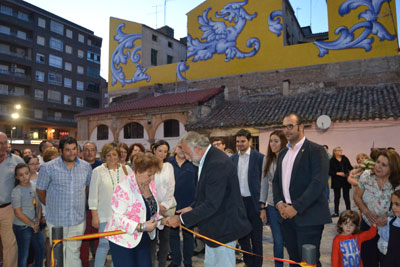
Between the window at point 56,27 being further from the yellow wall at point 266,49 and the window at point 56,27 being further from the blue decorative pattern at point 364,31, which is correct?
the blue decorative pattern at point 364,31

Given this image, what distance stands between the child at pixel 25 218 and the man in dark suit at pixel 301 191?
3788 millimetres

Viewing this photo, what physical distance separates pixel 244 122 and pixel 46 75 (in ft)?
119

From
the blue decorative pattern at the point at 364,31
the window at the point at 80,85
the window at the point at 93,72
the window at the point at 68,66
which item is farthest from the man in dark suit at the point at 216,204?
the window at the point at 93,72

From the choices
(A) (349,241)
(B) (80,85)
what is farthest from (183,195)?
(B) (80,85)

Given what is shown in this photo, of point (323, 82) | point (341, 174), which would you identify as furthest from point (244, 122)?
point (341, 174)

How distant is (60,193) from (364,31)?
18027 millimetres

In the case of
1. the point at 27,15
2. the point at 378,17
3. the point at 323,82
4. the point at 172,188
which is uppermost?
the point at 27,15

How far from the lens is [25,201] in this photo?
4652mm

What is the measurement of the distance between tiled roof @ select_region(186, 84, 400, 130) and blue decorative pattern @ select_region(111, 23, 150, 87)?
8.40m

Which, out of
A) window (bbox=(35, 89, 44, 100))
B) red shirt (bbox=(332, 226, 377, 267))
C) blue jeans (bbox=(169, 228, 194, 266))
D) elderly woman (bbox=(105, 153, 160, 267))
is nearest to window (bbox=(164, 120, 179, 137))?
blue jeans (bbox=(169, 228, 194, 266))

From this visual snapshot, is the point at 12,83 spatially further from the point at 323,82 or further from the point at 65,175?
the point at 65,175

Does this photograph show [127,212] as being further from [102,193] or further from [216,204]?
[102,193]

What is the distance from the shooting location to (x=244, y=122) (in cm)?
1603

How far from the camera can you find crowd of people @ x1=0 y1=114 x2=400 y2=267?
321 centimetres
